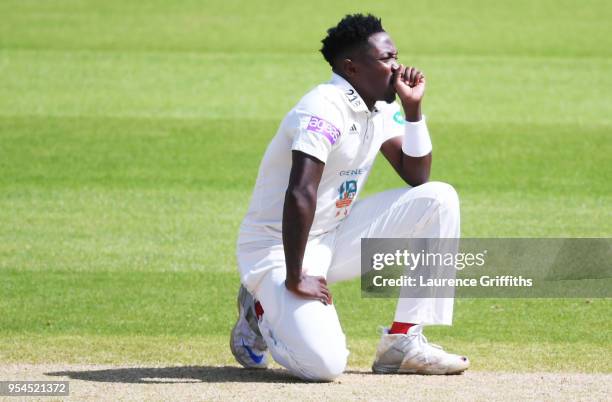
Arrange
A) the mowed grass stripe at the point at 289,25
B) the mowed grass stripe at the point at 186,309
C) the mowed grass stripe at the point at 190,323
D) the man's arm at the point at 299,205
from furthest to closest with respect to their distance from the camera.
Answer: the mowed grass stripe at the point at 289,25
the mowed grass stripe at the point at 186,309
the mowed grass stripe at the point at 190,323
the man's arm at the point at 299,205

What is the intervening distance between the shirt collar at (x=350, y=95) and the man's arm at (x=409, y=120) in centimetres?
20

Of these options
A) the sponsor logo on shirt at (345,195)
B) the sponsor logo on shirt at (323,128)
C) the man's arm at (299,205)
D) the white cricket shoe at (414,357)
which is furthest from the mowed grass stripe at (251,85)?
the man's arm at (299,205)

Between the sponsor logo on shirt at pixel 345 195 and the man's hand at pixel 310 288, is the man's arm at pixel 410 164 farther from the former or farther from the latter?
the man's hand at pixel 310 288

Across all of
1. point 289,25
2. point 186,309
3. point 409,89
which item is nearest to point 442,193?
point 409,89

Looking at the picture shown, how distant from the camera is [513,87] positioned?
17.5 meters

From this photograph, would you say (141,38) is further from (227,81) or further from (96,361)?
(96,361)

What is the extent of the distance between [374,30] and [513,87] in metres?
10.7

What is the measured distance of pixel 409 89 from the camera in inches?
277

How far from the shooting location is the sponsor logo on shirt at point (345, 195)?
7.07 m

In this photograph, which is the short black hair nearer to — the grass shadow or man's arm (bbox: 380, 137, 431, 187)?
man's arm (bbox: 380, 137, 431, 187)

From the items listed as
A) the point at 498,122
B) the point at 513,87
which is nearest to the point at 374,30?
the point at 498,122

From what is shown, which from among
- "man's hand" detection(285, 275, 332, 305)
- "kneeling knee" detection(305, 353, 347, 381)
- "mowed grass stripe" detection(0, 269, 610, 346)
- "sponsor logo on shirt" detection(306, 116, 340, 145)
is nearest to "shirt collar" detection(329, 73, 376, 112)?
"sponsor logo on shirt" detection(306, 116, 340, 145)

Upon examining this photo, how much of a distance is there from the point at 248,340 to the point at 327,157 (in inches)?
43.4

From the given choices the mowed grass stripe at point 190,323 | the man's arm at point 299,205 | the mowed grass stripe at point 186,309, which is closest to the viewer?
the man's arm at point 299,205
